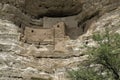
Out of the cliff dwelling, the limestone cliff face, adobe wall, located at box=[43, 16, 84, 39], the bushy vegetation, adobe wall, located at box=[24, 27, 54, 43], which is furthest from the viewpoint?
adobe wall, located at box=[43, 16, 84, 39]

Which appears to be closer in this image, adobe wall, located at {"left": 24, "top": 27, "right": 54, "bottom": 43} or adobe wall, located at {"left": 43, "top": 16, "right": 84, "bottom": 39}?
adobe wall, located at {"left": 24, "top": 27, "right": 54, "bottom": 43}

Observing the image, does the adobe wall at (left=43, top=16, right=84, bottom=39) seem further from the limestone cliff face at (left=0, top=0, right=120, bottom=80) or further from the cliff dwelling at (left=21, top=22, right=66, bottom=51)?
the cliff dwelling at (left=21, top=22, right=66, bottom=51)

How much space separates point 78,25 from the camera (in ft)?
65.8

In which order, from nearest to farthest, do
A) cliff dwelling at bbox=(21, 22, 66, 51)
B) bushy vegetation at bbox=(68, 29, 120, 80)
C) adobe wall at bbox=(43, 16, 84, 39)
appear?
bushy vegetation at bbox=(68, 29, 120, 80), cliff dwelling at bbox=(21, 22, 66, 51), adobe wall at bbox=(43, 16, 84, 39)

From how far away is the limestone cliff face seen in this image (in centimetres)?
1474

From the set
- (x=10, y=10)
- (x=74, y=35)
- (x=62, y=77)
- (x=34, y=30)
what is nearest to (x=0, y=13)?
(x=10, y=10)

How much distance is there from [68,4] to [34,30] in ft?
14.7

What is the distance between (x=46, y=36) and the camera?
1828 cm

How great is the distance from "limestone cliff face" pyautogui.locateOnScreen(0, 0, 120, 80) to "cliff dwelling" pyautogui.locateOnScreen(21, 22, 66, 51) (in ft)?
1.12

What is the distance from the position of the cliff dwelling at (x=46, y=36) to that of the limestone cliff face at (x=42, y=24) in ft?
1.12

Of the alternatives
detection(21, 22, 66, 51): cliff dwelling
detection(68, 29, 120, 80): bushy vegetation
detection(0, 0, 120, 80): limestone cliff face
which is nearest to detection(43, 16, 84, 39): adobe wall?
detection(0, 0, 120, 80): limestone cliff face

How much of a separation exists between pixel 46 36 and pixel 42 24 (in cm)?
279

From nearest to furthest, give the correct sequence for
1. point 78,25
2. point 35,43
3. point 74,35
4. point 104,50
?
point 104,50, point 35,43, point 74,35, point 78,25

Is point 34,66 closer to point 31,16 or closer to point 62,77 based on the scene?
point 62,77
